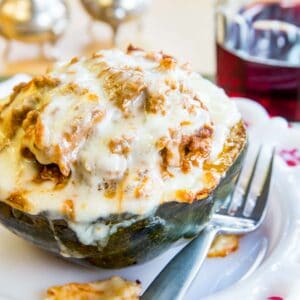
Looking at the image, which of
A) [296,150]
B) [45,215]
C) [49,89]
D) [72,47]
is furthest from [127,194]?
[72,47]

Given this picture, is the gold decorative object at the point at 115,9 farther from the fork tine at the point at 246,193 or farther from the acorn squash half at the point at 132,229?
the acorn squash half at the point at 132,229

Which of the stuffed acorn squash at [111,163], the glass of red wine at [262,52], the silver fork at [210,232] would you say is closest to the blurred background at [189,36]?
the glass of red wine at [262,52]

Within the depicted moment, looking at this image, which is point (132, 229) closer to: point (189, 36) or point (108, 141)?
point (108, 141)

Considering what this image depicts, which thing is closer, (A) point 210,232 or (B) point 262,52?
(A) point 210,232

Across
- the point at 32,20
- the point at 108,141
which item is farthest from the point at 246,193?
the point at 32,20

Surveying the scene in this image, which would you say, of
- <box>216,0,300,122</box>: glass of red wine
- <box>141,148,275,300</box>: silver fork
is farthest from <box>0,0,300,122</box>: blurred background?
<box>141,148,275,300</box>: silver fork

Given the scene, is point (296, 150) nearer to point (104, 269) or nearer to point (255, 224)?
point (255, 224)
